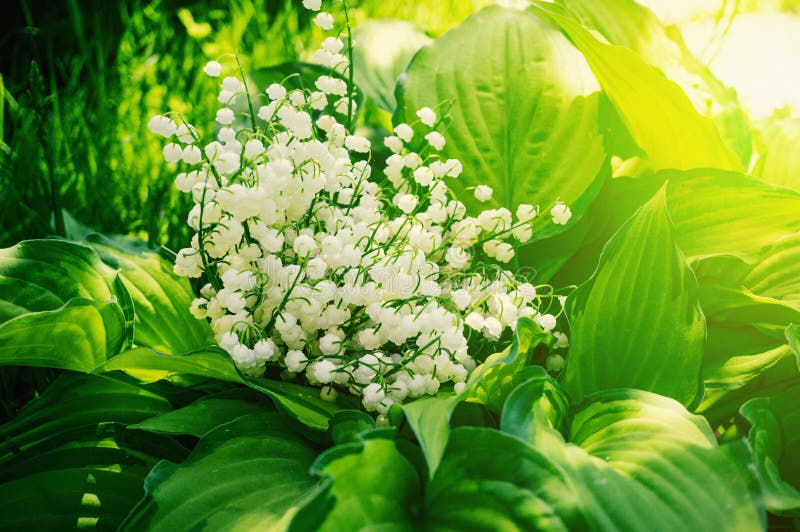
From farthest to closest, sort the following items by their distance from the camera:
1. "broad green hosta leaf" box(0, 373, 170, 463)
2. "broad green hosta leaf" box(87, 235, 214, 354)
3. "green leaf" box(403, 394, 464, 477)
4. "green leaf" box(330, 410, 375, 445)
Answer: "broad green hosta leaf" box(87, 235, 214, 354) → "broad green hosta leaf" box(0, 373, 170, 463) → "green leaf" box(330, 410, 375, 445) → "green leaf" box(403, 394, 464, 477)

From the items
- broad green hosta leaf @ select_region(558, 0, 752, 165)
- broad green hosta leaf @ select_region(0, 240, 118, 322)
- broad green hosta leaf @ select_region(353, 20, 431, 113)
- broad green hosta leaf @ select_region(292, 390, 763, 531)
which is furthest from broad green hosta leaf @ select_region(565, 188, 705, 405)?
broad green hosta leaf @ select_region(353, 20, 431, 113)

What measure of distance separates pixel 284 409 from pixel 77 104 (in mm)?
1184

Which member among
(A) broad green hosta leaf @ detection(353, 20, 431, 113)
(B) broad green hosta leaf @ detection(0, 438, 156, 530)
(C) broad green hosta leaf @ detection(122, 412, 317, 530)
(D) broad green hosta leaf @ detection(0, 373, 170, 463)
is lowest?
(B) broad green hosta leaf @ detection(0, 438, 156, 530)

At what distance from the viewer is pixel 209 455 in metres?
0.82

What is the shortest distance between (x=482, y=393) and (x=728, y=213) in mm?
504

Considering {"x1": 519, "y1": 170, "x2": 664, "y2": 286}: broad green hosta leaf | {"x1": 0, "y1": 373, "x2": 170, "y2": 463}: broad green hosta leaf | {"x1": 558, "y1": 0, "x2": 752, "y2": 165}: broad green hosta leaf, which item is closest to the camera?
{"x1": 0, "y1": 373, "x2": 170, "y2": 463}: broad green hosta leaf

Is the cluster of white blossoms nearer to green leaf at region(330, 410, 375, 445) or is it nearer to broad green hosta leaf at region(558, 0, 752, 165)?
green leaf at region(330, 410, 375, 445)

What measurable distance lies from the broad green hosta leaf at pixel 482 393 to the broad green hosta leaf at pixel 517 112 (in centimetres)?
33

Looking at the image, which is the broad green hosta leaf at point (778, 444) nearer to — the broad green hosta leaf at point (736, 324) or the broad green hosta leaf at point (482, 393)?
the broad green hosta leaf at point (736, 324)

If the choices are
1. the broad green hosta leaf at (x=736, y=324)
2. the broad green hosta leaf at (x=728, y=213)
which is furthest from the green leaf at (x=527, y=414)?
the broad green hosta leaf at (x=728, y=213)

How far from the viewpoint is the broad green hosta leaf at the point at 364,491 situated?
0.67 metres

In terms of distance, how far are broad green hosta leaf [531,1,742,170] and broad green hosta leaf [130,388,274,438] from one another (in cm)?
67

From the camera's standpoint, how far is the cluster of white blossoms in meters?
0.82

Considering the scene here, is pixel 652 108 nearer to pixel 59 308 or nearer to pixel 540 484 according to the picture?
pixel 540 484
